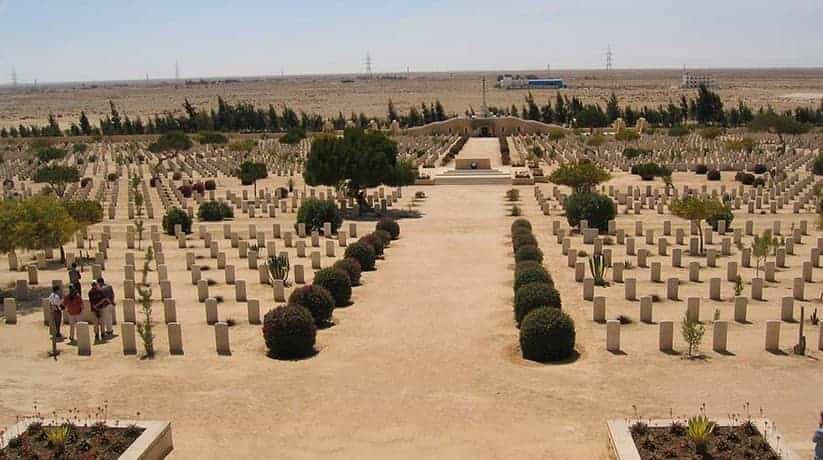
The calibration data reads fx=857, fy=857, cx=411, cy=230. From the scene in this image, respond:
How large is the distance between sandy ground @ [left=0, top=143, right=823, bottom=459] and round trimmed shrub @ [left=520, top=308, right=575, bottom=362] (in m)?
0.35

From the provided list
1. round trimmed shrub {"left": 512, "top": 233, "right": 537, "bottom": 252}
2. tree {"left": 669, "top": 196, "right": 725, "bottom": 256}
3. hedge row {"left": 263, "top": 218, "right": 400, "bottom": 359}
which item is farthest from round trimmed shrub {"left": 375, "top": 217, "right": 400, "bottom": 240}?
tree {"left": 669, "top": 196, "right": 725, "bottom": 256}

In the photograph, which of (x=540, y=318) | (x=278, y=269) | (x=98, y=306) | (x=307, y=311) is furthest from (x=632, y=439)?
(x=278, y=269)

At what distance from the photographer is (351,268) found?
20.5 metres

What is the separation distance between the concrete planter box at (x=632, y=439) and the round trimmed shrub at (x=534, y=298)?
→ 5.02m

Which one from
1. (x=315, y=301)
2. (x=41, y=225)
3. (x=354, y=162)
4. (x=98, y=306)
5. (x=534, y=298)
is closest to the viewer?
(x=534, y=298)

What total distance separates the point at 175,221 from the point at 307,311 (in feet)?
50.3

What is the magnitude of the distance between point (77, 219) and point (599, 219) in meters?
16.7

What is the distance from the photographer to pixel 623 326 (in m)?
16.7

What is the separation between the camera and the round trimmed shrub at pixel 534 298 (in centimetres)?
1589

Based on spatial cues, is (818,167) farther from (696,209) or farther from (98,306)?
(98,306)

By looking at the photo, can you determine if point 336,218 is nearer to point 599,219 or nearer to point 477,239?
point 477,239

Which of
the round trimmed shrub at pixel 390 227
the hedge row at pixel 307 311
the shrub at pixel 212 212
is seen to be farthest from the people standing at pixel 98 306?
the shrub at pixel 212 212

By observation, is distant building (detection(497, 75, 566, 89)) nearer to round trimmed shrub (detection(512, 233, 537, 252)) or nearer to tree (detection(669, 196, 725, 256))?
tree (detection(669, 196, 725, 256))

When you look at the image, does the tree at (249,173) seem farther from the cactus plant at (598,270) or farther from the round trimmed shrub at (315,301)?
the round trimmed shrub at (315,301)
